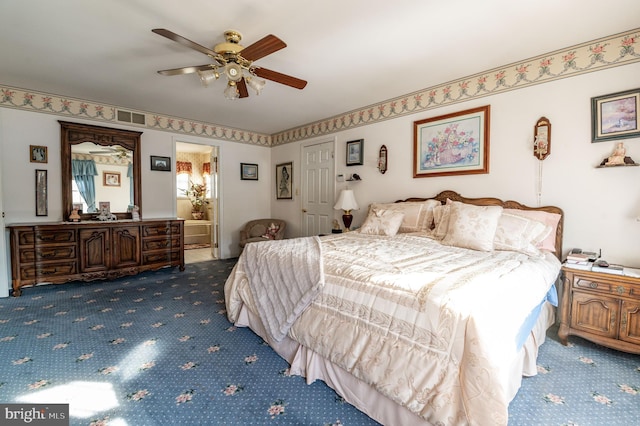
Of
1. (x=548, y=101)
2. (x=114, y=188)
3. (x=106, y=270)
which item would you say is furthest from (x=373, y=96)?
(x=106, y=270)

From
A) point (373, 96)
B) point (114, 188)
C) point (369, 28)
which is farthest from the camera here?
point (114, 188)

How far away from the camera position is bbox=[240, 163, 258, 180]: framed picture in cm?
558

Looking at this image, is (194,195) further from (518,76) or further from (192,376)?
(518,76)

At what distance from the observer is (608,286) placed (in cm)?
207

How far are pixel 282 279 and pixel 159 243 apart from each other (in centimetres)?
301

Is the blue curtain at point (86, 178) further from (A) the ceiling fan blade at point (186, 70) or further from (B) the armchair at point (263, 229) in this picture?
(A) the ceiling fan blade at point (186, 70)

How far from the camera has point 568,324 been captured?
225 cm

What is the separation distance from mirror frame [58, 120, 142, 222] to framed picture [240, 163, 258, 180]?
1718 mm

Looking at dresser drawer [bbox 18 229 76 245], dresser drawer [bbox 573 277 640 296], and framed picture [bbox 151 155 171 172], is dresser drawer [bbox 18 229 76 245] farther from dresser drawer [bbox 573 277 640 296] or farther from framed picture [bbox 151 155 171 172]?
dresser drawer [bbox 573 277 640 296]

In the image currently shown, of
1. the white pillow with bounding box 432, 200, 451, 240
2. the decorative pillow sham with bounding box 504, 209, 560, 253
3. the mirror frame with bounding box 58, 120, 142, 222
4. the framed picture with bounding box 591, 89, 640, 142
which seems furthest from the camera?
the mirror frame with bounding box 58, 120, 142, 222

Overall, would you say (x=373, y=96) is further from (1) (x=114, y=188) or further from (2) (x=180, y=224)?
(1) (x=114, y=188)

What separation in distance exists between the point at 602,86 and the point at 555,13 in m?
0.85

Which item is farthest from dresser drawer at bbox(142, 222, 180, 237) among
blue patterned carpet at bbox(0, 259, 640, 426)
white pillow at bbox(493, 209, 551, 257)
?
white pillow at bbox(493, 209, 551, 257)

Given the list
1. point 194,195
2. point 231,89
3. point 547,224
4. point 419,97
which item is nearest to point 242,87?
→ point 231,89
